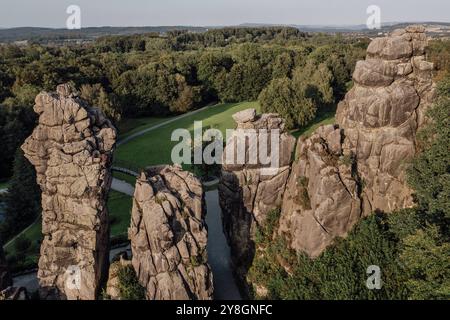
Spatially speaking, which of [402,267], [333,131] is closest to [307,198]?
[333,131]

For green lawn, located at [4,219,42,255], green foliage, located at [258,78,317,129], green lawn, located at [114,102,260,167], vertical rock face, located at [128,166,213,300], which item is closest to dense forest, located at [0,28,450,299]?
green foliage, located at [258,78,317,129]

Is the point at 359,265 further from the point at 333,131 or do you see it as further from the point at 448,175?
the point at 333,131

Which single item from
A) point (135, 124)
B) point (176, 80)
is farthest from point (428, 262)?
point (176, 80)

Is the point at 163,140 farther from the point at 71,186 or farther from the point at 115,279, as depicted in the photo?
the point at 115,279

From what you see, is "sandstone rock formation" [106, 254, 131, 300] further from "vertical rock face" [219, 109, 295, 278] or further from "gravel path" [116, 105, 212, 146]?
"gravel path" [116, 105, 212, 146]

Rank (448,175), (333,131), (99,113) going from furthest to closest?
(333,131) < (99,113) < (448,175)

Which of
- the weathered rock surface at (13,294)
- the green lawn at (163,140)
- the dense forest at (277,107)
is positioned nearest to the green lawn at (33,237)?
the dense forest at (277,107)

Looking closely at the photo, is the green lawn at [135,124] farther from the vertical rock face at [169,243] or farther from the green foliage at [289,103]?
the vertical rock face at [169,243]
